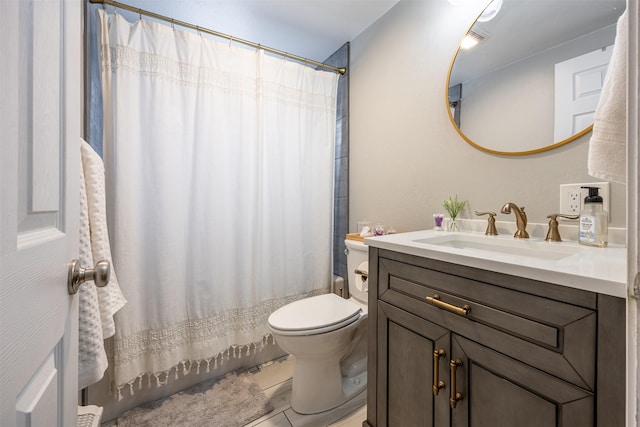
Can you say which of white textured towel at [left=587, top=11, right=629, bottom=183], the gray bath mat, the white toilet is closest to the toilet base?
Answer: the white toilet

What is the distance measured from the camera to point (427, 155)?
4.80 feet

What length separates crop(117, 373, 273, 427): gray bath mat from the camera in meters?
1.29

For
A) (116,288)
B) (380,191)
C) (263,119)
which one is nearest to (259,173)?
(263,119)

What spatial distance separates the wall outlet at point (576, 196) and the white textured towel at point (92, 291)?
1561 mm

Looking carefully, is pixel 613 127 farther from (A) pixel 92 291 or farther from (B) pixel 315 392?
(B) pixel 315 392

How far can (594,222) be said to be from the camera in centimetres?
88

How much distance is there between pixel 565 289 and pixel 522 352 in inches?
7.3

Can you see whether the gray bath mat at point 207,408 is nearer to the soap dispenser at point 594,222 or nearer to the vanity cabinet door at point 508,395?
the vanity cabinet door at point 508,395

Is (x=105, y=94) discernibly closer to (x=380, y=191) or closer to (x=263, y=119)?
(x=263, y=119)

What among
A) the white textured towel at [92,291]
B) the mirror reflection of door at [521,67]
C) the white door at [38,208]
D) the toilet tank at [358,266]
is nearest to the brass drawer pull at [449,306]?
the toilet tank at [358,266]

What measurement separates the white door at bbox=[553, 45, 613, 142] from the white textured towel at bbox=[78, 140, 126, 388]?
63.5 inches

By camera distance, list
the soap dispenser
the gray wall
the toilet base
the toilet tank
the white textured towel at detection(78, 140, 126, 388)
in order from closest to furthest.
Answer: the white textured towel at detection(78, 140, 126, 388)
the soap dispenser
the gray wall
the toilet base
the toilet tank

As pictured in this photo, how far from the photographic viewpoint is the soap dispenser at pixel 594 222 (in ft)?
2.84

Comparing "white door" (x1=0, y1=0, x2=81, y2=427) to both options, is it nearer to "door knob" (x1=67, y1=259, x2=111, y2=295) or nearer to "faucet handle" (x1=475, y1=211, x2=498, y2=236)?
"door knob" (x1=67, y1=259, x2=111, y2=295)
